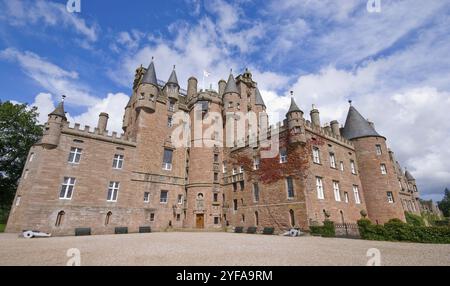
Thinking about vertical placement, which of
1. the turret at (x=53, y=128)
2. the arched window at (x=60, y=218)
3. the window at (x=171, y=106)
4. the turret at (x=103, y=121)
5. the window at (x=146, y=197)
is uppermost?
the window at (x=171, y=106)

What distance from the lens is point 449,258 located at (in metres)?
9.53

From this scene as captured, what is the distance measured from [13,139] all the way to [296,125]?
127 feet

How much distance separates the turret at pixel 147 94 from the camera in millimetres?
30328

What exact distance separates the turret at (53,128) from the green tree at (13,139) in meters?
12.7

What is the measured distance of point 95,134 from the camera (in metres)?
26.4

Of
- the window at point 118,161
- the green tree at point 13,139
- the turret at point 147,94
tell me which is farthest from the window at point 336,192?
the green tree at point 13,139

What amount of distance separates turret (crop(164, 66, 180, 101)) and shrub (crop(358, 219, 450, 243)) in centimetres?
2831

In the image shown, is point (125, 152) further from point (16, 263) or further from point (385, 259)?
point (385, 259)

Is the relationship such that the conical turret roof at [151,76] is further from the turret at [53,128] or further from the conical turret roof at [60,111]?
the turret at [53,128]

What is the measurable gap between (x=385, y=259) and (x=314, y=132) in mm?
18161

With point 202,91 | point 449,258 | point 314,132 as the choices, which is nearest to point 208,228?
point 314,132

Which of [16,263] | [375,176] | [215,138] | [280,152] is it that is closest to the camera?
[16,263]

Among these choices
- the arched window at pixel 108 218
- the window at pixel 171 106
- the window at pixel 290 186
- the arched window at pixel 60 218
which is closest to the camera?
the arched window at pixel 60 218

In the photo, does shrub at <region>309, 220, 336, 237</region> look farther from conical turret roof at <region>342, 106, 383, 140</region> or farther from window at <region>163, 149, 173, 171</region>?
window at <region>163, 149, 173, 171</region>
